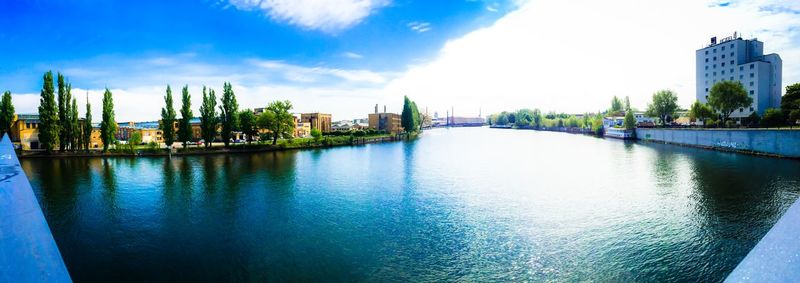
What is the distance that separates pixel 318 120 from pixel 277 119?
37776 millimetres

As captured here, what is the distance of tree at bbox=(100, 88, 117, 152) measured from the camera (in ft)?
150

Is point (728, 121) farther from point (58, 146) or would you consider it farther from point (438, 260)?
point (58, 146)

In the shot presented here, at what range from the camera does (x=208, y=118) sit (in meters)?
Answer: 49.6

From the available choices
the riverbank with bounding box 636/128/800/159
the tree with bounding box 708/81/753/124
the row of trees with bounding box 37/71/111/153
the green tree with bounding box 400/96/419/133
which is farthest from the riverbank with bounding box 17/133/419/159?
the tree with bounding box 708/81/753/124

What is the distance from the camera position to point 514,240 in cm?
1404

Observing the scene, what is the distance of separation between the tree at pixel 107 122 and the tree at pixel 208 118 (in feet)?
32.4

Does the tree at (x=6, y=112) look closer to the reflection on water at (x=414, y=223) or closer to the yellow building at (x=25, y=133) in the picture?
the yellow building at (x=25, y=133)

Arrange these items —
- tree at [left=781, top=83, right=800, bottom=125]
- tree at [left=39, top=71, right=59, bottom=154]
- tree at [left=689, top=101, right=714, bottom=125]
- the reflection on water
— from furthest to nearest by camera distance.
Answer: tree at [left=689, top=101, right=714, bottom=125], tree at [left=39, top=71, right=59, bottom=154], tree at [left=781, top=83, right=800, bottom=125], the reflection on water

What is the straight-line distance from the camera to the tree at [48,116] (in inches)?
1702

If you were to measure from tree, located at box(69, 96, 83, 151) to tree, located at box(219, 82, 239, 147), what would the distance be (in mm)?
15944

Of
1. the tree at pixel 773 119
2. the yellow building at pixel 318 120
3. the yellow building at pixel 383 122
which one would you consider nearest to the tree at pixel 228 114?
the yellow building at pixel 318 120

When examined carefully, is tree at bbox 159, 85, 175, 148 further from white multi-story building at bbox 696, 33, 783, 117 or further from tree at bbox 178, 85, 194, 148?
white multi-story building at bbox 696, 33, 783, 117

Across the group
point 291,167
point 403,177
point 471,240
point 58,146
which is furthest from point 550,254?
point 58,146

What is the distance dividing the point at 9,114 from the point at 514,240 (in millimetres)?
58910
